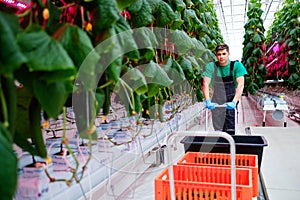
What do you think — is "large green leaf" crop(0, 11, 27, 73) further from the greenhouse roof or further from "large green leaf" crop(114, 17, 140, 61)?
the greenhouse roof

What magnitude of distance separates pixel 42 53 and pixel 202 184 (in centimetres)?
126

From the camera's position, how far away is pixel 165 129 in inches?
84.8

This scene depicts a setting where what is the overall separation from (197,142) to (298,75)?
11.4 ft

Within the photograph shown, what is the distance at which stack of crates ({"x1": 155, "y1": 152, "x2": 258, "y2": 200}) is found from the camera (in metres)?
1.52

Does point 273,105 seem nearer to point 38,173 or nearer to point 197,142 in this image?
point 197,142

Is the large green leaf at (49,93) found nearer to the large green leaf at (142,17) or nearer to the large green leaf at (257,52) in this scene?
the large green leaf at (142,17)

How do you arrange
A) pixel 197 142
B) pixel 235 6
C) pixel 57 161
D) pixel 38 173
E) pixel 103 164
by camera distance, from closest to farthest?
pixel 38 173
pixel 57 161
pixel 103 164
pixel 197 142
pixel 235 6

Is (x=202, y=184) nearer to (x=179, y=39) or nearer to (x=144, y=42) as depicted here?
(x=179, y=39)

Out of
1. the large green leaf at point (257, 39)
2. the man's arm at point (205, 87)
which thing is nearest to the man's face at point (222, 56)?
the man's arm at point (205, 87)

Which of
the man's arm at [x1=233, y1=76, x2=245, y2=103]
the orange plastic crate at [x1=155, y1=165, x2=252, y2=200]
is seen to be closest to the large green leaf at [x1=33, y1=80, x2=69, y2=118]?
the orange plastic crate at [x1=155, y1=165, x2=252, y2=200]

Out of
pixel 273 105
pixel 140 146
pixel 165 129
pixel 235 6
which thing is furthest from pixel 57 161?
pixel 235 6

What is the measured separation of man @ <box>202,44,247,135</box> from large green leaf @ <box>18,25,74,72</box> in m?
2.52

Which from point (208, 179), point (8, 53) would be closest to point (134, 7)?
point (8, 53)

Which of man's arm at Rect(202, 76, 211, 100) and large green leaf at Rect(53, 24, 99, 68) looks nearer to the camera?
large green leaf at Rect(53, 24, 99, 68)
